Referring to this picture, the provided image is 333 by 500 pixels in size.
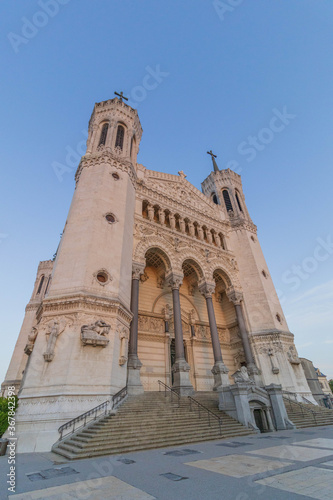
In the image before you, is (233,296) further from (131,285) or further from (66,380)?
(66,380)

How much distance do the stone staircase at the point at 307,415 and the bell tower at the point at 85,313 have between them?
989 centimetres

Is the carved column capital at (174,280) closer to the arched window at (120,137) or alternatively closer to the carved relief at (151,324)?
the carved relief at (151,324)

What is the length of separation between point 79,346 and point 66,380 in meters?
1.44

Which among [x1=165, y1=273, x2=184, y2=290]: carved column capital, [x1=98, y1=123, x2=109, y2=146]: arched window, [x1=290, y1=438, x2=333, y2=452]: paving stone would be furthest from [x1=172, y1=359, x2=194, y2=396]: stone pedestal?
[x1=98, y1=123, x2=109, y2=146]: arched window

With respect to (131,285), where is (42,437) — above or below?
below

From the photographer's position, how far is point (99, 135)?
2153 centimetres

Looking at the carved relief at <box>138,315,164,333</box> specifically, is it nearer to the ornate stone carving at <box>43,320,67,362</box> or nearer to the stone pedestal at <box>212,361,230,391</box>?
the stone pedestal at <box>212,361,230,391</box>

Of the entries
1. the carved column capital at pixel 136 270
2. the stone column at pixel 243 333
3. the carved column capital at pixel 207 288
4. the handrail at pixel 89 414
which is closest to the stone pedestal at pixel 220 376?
the stone column at pixel 243 333

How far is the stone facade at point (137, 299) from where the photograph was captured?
36.4 ft

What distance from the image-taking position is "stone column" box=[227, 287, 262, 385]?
1872 centimetres

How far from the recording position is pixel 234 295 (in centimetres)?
2194

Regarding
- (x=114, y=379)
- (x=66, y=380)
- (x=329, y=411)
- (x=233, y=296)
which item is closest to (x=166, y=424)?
(x=114, y=379)

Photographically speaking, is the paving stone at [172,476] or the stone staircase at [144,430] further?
the stone staircase at [144,430]

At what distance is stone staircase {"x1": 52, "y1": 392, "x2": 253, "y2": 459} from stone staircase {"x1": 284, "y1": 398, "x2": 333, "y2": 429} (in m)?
4.54
